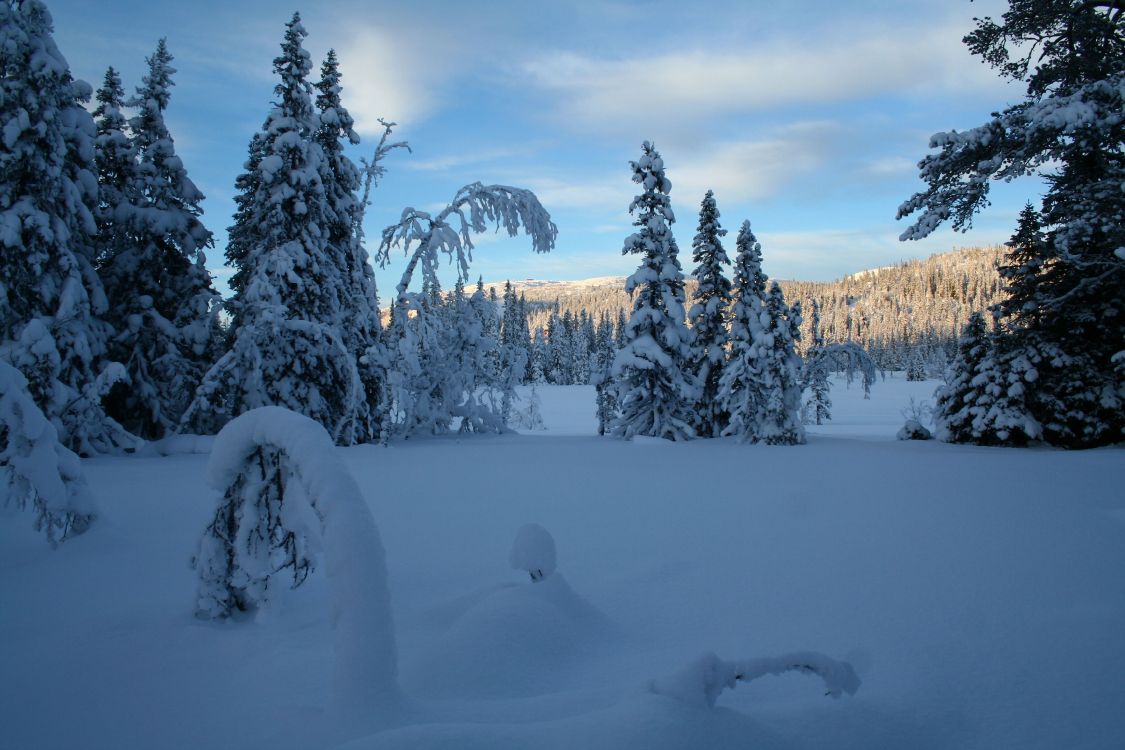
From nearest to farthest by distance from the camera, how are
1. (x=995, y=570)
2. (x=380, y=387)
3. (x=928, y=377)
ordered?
1. (x=995, y=570)
2. (x=380, y=387)
3. (x=928, y=377)

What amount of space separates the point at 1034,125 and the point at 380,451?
1534 centimetres

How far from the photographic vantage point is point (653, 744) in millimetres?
1953

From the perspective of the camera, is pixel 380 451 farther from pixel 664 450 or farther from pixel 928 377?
pixel 928 377

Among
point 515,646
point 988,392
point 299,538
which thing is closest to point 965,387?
point 988,392

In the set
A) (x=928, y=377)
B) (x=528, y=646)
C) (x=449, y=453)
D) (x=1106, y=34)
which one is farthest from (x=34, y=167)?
(x=928, y=377)

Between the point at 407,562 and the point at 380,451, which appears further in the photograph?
the point at 380,451

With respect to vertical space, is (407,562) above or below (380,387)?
below

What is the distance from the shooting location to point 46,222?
1304 cm

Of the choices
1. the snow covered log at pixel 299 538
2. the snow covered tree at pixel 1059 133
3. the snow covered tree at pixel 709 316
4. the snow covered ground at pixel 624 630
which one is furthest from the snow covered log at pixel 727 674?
the snow covered tree at pixel 709 316

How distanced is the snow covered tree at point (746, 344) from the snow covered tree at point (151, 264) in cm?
1694

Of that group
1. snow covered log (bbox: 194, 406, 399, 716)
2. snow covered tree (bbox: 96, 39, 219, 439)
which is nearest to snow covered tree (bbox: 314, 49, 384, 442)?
snow covered tree (bbox: 96, 39, 219, 439)

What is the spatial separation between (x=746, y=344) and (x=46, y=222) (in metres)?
19.8

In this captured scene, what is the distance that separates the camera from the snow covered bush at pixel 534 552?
4004mm

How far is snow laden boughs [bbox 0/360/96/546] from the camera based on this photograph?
4.49 meters
